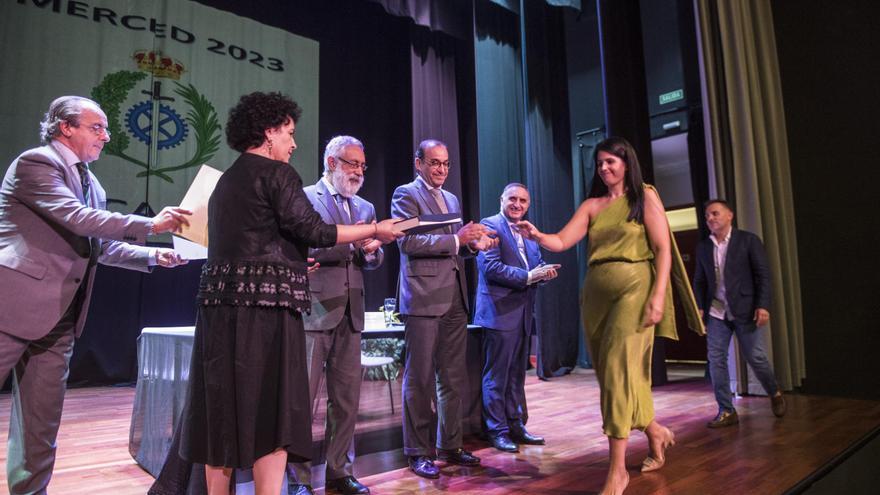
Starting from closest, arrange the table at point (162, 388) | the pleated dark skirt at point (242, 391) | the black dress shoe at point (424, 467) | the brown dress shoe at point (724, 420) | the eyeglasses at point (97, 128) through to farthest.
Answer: the pleated dark skirt at point (242, 391) < the eyeglasses at point (97, 128) < the table at point (162, 388) < the black dress shoe at point (424, 467) < the brown dress shoe at point (724, 420)

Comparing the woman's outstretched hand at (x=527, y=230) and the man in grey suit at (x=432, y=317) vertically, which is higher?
the woman's outstretched hand at (x=527, y=230)

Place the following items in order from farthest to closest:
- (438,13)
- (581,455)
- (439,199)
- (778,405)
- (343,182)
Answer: (438,13) → (778,405) → (581,455) → (439,199) → (343,182)

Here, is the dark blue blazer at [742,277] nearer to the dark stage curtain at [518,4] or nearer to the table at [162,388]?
the table at [162,388]

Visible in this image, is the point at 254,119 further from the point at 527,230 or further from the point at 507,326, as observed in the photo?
the point at 507,326

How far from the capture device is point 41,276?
179 centimetres

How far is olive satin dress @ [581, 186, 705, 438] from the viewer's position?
212 centimetres

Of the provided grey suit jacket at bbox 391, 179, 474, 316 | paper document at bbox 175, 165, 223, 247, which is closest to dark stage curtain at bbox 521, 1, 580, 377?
grey suit jacket at bbox 391, 179, 474, 316

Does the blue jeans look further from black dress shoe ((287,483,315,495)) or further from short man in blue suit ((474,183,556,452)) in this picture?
black dress shoe ((287,483,315,495))

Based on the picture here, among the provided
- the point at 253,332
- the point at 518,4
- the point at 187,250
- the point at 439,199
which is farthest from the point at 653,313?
the point at 518,4

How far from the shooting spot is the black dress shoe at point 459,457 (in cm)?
259

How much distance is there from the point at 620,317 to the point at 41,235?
2092 millimetres

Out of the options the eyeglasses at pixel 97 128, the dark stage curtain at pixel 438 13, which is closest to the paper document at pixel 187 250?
the eyeglasses at pixel 97 128

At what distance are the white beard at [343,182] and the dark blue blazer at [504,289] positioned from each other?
904mm

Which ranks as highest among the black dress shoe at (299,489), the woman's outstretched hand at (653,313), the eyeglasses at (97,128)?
the eyeglasses at (97,128)
